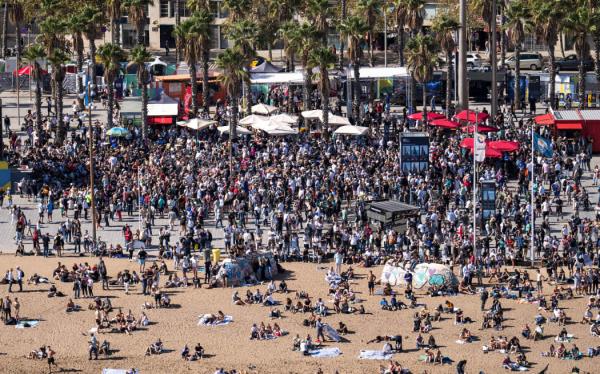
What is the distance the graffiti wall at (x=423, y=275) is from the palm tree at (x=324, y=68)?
82.3 feet

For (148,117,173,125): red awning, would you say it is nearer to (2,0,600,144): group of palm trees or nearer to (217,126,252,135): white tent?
(2,0,600,144): group of palm trees

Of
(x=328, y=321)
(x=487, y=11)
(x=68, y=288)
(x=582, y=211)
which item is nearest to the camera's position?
(x=328, y=321)

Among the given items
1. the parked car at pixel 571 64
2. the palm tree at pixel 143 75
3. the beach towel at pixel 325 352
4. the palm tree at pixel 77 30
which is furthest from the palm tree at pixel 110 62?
the beach towel at pixel 325 352

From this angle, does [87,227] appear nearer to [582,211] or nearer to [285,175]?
[285,175]

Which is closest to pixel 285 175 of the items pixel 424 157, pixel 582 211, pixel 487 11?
pixel 424 157

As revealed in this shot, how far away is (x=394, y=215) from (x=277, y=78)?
3099 centimetres

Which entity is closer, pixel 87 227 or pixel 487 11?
pixel 87 227

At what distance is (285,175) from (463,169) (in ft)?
31.1

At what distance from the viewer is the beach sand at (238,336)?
184 feet

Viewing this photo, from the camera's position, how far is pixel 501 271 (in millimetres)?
65938

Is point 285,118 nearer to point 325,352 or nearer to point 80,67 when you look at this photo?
point 80,67

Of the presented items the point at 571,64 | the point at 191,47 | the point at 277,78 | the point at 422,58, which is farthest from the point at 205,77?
the point at 571,64

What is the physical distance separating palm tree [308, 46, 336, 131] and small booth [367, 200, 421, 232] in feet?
63.1

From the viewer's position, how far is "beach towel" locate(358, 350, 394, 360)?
56.5 m
